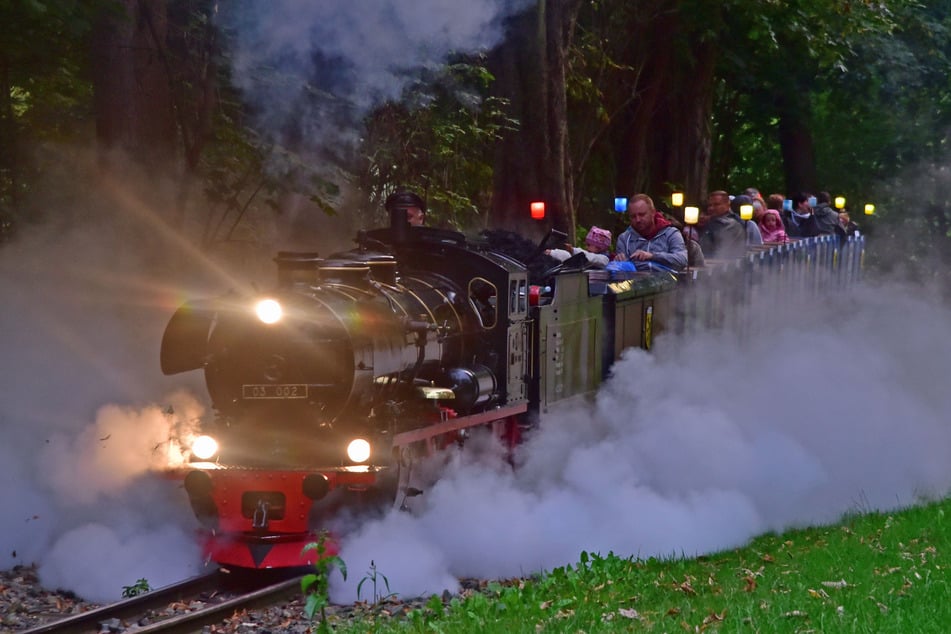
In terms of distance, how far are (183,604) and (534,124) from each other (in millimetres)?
8126

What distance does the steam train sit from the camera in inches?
307

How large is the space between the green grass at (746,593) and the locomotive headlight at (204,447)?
1571mm

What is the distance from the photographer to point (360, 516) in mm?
8078

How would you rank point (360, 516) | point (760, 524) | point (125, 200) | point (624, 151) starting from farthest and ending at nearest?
point (624, 151) < point (125, 200) < point (760, 524) < point (360, 516)

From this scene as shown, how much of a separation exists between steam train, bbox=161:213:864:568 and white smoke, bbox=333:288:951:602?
413 millimetres

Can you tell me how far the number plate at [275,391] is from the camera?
7.97 m

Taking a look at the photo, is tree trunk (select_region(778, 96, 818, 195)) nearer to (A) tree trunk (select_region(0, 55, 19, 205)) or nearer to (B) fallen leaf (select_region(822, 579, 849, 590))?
(A) tree trunk (select_region(0, 55, 19, 205))

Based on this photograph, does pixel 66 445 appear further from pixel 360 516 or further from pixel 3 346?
pixel 360 516

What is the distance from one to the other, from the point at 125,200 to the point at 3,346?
1550 mm

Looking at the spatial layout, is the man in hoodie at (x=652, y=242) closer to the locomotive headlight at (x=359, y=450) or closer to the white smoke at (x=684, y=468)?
the white smoke at (x=684, y=468)

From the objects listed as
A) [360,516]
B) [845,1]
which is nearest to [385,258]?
[360,516]

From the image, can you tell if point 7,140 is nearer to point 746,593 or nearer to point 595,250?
point 595,250

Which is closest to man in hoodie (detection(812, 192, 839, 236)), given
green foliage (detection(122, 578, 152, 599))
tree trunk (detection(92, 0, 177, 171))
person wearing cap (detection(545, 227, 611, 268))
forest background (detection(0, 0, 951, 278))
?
forest background (detection(0, 0, 951, 278))

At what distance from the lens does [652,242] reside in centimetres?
1286
